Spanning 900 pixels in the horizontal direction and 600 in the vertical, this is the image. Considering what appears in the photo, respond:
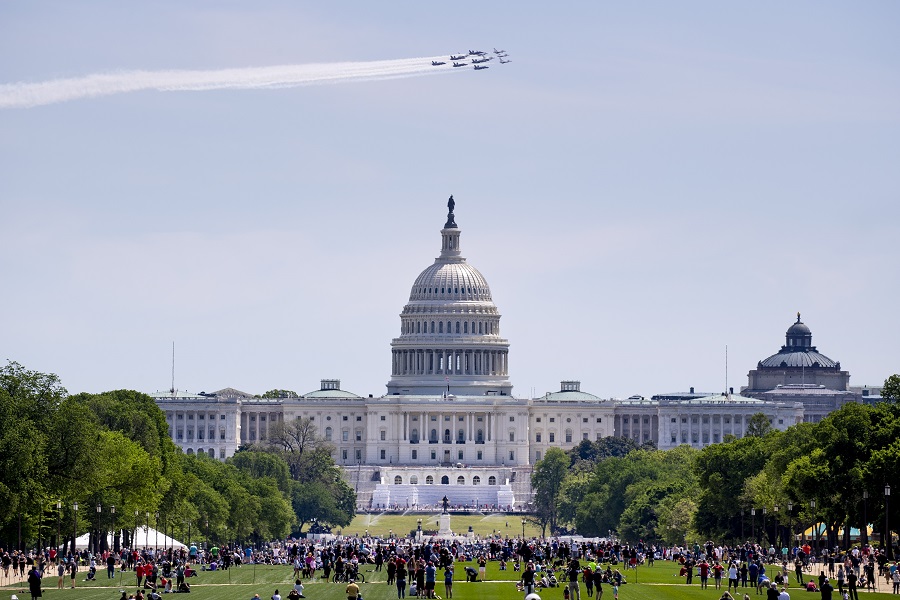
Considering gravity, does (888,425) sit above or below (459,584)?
above

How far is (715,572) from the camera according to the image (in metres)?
112

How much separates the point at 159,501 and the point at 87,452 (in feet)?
A: 62.4

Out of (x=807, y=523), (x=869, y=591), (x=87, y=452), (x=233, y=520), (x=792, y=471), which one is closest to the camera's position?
(x=869, y=591)

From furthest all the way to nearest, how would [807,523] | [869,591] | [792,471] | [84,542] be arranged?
[84,542], [807,523], [792,471], [869,591]

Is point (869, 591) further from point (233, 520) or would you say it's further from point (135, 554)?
point (233, 520)

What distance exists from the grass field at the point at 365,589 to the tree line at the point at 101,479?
4.91 metres

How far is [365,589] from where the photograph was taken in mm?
109562

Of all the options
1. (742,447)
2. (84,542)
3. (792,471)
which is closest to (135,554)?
(84,542)

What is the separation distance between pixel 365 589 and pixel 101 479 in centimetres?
2655

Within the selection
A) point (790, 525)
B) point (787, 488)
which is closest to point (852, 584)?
point (787, 488)

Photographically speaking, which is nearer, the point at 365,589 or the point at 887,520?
the point at 365,589

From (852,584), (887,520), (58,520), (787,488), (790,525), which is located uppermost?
(787,488)

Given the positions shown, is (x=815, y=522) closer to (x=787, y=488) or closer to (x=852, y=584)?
(x=787, y=488)

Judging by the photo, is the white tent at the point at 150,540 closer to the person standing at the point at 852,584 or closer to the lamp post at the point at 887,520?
the lamp post at the point at 887,520
